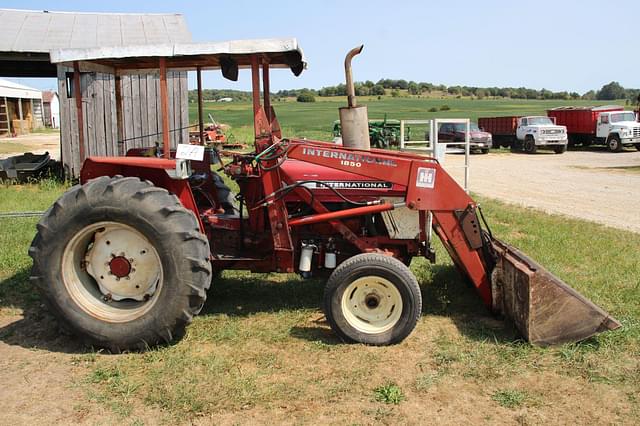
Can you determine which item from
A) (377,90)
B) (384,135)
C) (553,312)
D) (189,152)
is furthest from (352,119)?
(377,90)

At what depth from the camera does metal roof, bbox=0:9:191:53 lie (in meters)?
13.4

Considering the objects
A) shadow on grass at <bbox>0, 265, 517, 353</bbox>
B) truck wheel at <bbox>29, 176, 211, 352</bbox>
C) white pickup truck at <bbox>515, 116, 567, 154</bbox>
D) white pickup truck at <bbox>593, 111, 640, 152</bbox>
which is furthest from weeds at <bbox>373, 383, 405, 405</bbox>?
white pickup truck at <bbox>593, 111, 640, 152</bbox>

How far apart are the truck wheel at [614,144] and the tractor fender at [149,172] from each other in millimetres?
26201

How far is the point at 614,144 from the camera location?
1070 inches

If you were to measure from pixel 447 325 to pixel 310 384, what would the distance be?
1.52 meters

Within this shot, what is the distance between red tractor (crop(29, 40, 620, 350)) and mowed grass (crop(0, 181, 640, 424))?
21 cm

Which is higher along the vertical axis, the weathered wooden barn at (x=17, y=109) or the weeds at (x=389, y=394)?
the weathered wooden barn at (x=17, y=109)

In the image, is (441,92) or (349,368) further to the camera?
(441,92)

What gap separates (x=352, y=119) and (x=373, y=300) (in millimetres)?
1476

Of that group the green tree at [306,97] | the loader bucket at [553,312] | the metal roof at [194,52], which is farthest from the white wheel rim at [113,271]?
the green tree at [306,97]

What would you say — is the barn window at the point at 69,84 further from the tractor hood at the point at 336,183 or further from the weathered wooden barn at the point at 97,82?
the weathered wooden barn at the point at 97,82

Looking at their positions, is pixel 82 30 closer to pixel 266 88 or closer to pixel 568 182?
pixel 266 88

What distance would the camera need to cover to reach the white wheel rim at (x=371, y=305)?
14.9 feet

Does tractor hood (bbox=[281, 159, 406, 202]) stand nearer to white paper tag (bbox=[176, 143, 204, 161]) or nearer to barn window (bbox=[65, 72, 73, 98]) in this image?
white paper tag (bbox=[176, 143, 204, 161])
